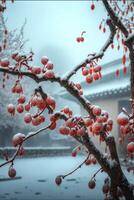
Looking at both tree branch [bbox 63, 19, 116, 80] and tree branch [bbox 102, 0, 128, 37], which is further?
tree branch [bbox 102, 0, 128, 37]

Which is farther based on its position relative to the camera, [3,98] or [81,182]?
[3,98]

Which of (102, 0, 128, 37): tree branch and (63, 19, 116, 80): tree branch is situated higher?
(102, 0, 128, 37): tree branch

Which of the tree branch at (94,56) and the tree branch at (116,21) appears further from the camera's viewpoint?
the tree branch at (116,21)

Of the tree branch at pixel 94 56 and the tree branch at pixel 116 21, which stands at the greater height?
the tree branch at pixel 116 21

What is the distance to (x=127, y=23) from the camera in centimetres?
489

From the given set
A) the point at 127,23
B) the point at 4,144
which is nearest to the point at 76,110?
the point at 4,144

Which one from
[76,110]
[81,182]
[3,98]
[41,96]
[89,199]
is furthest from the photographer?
[76,110]

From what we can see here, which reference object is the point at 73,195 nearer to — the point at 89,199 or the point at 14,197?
the point at 89,199

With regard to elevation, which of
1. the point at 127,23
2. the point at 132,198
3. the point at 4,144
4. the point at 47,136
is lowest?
the point at 132,198

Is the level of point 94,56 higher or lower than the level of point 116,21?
lower

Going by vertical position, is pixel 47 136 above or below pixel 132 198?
above

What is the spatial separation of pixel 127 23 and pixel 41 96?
2.66 m

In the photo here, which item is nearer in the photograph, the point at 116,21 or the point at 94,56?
the point at 94,56

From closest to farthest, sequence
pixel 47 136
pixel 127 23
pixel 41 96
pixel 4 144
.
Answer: pixel 41 96 → pixel 127 23 → pixel 4 144 → pixel 47 136
